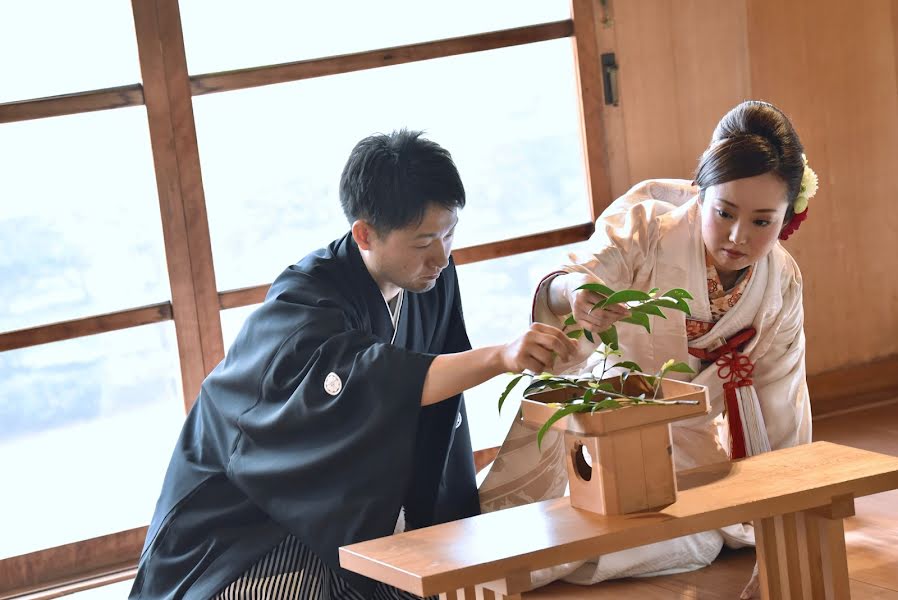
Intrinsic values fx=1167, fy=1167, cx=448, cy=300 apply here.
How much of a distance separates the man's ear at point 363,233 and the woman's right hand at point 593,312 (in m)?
0.47

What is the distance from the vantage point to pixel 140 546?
3592 millimetres

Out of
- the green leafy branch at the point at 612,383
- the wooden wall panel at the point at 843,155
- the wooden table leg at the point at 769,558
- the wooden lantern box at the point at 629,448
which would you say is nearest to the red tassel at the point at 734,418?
the wooden table leg at the point at 769,558

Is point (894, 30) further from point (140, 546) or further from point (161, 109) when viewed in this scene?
point (140, 546)

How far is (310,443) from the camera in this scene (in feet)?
A: 7.41

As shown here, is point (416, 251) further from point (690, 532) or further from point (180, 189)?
point (180, 189)

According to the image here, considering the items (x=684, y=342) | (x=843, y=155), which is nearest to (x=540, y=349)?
(x=684, y=342)

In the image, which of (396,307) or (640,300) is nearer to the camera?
(640,300)

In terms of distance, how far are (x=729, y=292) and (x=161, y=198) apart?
167 centimetres

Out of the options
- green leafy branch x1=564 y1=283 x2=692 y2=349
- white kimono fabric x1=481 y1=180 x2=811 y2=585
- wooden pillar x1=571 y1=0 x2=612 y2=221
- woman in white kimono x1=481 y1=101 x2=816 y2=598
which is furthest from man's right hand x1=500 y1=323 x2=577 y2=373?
wooden pillar x1=571 y1=0 x2=612 y2=221

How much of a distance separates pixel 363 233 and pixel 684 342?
920mm

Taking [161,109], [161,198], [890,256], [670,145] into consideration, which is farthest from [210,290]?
[890,256]

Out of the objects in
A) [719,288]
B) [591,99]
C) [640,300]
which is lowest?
[719,288]

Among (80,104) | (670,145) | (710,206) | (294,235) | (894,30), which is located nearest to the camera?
(710,206)

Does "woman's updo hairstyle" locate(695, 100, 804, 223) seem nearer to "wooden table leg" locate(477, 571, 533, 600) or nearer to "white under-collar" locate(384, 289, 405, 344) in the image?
"white under-collar" locate(384, 289, 405, 344)
